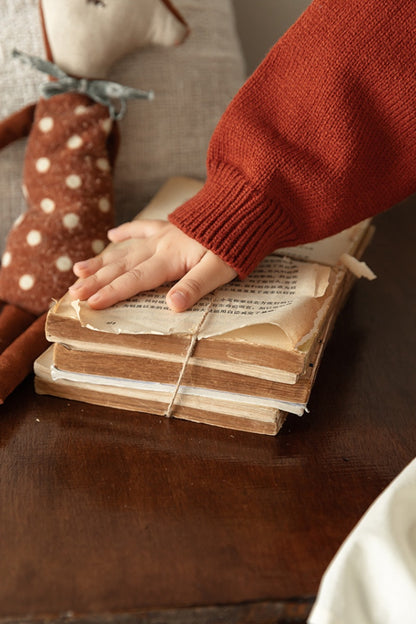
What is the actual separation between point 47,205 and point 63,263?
8 cm

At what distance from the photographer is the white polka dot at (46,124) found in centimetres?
71

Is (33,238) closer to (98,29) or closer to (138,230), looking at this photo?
(138,230)

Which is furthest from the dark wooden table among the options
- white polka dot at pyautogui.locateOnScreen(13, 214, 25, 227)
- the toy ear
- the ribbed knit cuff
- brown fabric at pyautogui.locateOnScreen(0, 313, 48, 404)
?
the toy ear

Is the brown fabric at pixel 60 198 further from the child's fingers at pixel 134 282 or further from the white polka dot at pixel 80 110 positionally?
the child's fingers at pixel 134 282

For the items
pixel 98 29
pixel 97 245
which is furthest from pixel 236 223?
pixel 98 29

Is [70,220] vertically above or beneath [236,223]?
beneath

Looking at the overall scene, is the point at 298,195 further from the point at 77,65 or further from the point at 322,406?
the point at 77,65

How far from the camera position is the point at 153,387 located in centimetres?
52

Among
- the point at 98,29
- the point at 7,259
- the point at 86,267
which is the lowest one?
the point at 7,259

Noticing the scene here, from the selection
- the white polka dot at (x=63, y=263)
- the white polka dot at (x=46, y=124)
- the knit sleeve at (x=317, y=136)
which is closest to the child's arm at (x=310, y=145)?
the knit sleeve at (x=317, y=136)

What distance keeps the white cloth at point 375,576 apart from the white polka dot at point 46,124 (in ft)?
1.76

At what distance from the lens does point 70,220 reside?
0.69 metres

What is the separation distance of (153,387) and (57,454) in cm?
9

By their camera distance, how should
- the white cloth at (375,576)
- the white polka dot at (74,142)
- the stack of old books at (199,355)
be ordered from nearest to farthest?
the white cloth at (375,576) < the stack of old books at (199,355) < the white polka dot at (74,142)
